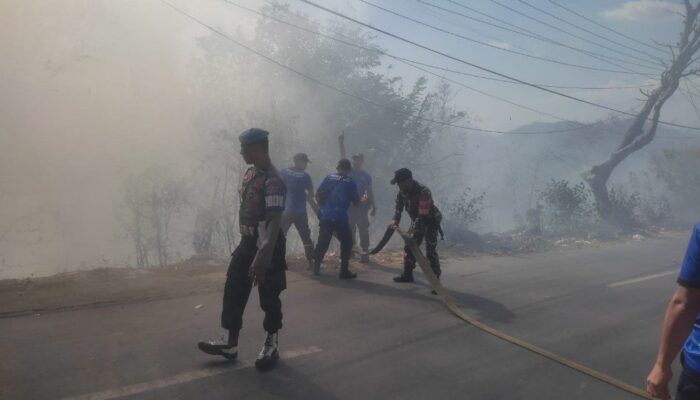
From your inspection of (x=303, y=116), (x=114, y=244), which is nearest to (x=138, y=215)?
(x=114, y=244)

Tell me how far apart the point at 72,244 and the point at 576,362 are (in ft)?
46.8

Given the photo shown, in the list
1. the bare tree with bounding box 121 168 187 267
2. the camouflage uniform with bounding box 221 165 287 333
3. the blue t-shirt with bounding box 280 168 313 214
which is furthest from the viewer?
the bare tree with bounding box 121 168 187 267

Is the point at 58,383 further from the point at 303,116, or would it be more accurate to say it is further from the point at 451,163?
the point at 451,163

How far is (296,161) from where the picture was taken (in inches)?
289

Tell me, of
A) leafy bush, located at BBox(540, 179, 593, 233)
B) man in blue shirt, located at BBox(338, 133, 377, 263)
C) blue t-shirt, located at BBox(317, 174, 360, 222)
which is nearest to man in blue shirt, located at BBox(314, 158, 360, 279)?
blue t-shirt, located at BBox(317, 174, 360, 222)

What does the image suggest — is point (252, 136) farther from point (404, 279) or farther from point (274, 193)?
point (404, 279)

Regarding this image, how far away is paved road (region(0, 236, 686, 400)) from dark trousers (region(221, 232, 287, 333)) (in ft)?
1.13

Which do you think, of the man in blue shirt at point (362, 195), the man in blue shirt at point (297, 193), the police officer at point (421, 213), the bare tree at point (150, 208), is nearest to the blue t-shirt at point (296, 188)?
the man in blue shirt at point (297, 193)

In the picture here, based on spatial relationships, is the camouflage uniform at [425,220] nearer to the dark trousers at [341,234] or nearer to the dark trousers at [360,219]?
the dark trousers at [341,234]

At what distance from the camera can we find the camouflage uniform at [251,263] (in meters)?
3.70

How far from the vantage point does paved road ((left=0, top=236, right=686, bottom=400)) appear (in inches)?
133

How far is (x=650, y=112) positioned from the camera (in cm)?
1705

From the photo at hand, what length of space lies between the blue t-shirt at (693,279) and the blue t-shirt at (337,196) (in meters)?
5.13

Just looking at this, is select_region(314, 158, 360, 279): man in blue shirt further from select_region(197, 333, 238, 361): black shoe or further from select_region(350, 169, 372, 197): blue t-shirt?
select_region(197, 333, 238, 361): black shoe
